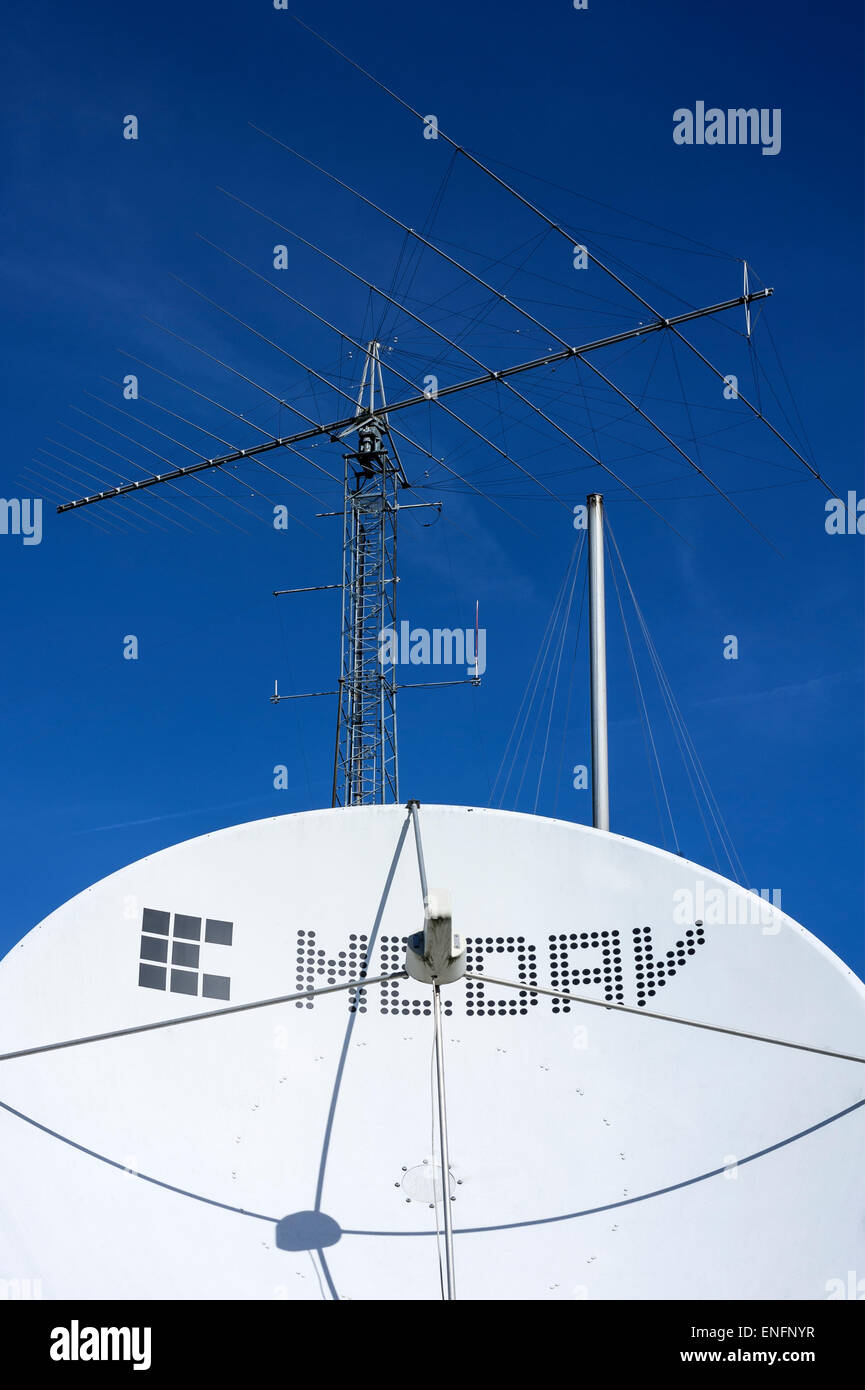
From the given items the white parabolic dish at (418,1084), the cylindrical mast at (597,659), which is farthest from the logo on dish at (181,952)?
the cylindrical mast at (597,659)

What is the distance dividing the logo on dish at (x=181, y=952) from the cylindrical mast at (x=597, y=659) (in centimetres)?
622

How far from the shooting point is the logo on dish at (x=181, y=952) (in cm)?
936

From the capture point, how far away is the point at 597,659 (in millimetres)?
15664

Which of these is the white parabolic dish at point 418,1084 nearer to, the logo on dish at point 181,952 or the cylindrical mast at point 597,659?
the logo on dish at point 181,952

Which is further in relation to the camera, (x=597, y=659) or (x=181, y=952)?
(x=597, y=659)

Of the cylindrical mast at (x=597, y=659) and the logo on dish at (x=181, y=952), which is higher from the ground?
the cylindrical mast at (x=597, y=659)

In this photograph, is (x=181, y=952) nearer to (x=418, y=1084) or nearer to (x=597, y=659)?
(x=418, y=1084)

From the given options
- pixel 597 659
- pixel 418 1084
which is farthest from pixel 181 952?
pixel 597 659

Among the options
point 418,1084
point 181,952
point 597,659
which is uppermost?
point 597,659

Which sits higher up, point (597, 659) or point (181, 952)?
point (597, 659)

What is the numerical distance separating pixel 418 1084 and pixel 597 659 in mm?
7330
